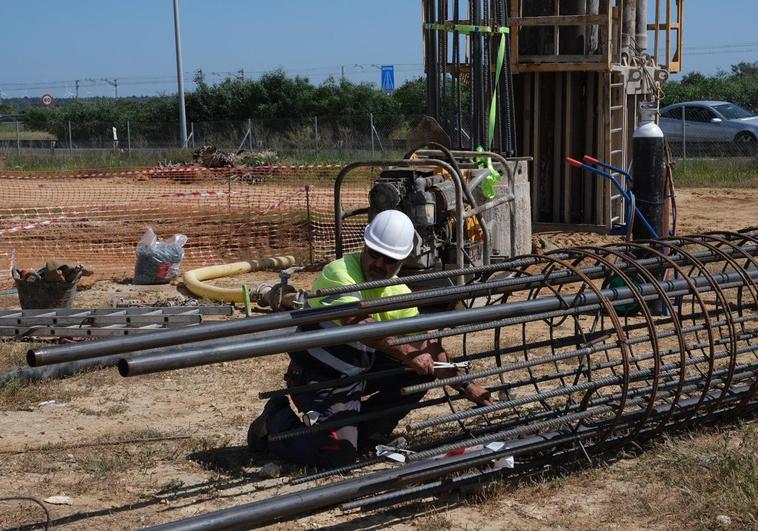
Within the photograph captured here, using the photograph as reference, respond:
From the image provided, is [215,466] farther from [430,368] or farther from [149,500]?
[430,368]

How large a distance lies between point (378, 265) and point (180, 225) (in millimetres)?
11199

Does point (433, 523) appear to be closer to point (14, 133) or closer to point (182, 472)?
point (182, 472)

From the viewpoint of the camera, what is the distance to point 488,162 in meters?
10.3

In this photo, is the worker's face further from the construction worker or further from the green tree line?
the green tree line

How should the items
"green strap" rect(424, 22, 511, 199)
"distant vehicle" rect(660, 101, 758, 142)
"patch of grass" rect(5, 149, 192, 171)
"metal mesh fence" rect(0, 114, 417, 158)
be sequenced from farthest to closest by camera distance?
"metal mesh fence" rect(0, 114, 417, 158) < "patch of grass" rect(5, 149, 192, 171) < "distant vehicle" rect(660, 101, 758, 142) < "green strap" rect(424, 22, 511, 199)

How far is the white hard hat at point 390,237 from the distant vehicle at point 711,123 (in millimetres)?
21895

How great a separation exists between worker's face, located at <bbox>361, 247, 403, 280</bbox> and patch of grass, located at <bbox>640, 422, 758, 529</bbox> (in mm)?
1651

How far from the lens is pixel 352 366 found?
547cm

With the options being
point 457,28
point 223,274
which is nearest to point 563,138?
point 457,28

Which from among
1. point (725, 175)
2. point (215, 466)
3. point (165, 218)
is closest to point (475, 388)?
point (215, 466)

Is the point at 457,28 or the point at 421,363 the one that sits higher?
the point at 457,28

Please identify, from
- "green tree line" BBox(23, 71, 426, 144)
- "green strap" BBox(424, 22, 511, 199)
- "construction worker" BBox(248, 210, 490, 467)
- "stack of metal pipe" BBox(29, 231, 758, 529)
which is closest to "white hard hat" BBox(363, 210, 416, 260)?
"construction worker" BBox(248, 210, 490, 467)

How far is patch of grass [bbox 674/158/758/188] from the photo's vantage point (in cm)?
2200

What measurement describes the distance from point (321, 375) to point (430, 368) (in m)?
0.59
